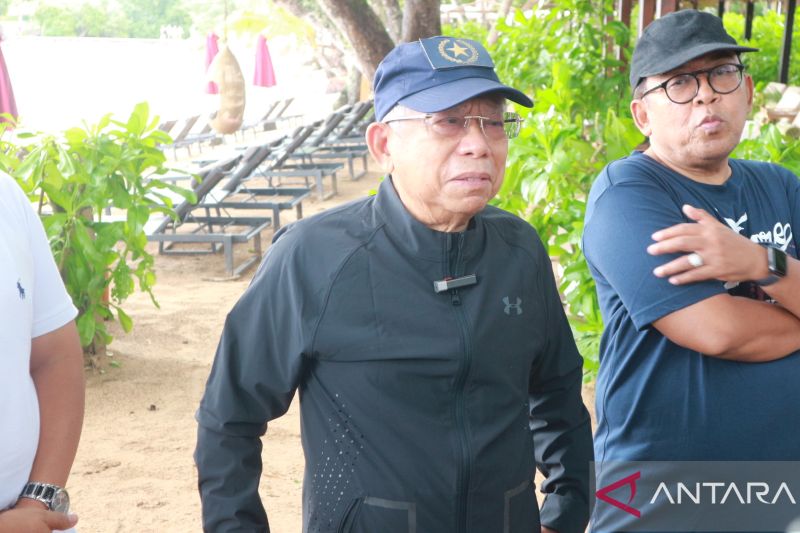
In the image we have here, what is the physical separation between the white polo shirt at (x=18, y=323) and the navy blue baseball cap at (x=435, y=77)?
2.50 feet

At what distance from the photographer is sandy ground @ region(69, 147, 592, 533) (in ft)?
13.5

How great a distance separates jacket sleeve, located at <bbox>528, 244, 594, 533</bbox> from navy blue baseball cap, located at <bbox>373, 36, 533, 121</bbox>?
415 millimetres

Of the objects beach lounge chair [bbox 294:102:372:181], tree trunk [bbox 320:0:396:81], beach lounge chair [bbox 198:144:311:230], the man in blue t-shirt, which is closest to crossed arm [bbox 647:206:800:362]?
the man in blue t-shirt

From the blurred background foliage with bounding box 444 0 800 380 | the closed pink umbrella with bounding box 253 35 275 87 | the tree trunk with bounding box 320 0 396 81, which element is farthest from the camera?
the closed pink umbrella with bounding box 253 35 275 87

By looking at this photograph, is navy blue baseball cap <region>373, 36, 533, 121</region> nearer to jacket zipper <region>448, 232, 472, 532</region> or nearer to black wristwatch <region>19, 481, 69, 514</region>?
jacket zipper <region>448, 232, 472, 532</region>

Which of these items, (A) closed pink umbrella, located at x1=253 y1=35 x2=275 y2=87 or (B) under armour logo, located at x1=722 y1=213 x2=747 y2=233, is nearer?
(B) under armour logo, located at x1=722 y1=213 x2=747 y2=233

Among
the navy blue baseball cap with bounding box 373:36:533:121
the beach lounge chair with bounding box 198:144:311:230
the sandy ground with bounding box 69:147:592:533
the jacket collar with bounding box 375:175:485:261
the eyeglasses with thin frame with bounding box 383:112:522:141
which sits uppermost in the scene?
the navy blue baseball cap with bounding box 373:36:533:121

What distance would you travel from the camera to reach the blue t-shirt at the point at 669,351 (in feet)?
6.53

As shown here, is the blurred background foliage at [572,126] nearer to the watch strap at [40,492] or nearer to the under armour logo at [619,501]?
the under armour logo at [619,501]

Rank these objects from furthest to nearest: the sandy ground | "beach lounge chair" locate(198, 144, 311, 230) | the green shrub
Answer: "beach lounge chair" locate(198, 144, 311, 230) < the green shrub < the sandy ground

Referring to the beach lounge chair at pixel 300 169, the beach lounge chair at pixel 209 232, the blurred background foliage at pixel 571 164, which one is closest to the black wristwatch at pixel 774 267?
the blurred background foliage at pixel 571 164

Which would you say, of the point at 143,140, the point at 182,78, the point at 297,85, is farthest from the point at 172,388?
the point at 297,85

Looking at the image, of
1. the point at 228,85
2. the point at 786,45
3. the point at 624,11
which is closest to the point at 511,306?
the point at 624,11

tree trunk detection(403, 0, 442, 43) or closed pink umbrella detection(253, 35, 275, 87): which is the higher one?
tree trunk detection(403, 0, 442, 43)
